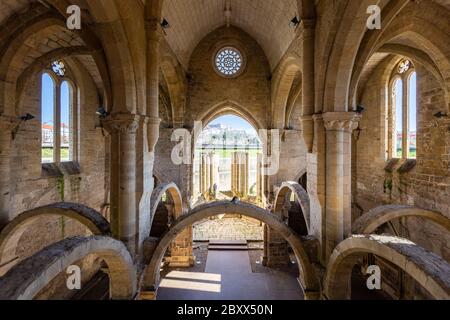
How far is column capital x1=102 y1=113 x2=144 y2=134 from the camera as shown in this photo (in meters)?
4.73

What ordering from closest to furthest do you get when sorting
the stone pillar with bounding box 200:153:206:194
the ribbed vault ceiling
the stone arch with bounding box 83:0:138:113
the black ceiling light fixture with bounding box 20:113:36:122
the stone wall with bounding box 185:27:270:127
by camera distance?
the stone arch with bounding box 83:0:138:113
the black ceiling light fixture with bounding box 20:113:36:122
the ribbed vault ceiling
the stone wall with bounding box 185:27:270:127
the stone pillar with bounding box 200:153:206:194

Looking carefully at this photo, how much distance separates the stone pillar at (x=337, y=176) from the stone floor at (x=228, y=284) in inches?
161

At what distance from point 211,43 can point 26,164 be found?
805 cm

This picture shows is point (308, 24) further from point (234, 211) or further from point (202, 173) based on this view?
point (202, 173)

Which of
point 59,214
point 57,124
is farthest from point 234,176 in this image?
point 59,214

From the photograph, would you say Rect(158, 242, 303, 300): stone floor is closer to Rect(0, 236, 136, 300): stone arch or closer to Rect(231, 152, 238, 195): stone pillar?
Rect(0, 236, 136, 300): stone arch

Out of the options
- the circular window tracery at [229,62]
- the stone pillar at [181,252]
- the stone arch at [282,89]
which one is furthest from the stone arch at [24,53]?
the stone pillar at [181,252]

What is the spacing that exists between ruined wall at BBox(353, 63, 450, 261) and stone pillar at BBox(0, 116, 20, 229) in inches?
391

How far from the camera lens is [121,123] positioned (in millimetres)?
4762

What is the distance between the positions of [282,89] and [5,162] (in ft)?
28.5

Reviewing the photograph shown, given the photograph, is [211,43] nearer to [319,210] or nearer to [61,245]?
[319,210]

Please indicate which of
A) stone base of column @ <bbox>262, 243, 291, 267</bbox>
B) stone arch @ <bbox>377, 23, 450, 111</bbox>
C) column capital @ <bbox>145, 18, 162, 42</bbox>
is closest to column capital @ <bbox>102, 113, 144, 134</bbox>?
column capital @ <bbox>145, 18, 162, 42</bbox>

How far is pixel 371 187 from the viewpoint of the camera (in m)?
9.13
